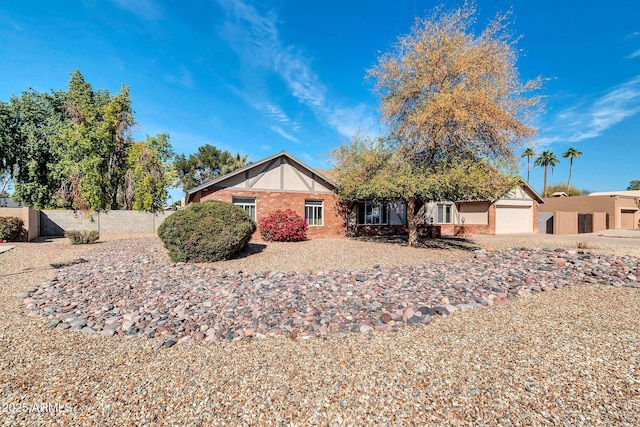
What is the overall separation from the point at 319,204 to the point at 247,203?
4.07m

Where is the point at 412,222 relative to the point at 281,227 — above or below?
above

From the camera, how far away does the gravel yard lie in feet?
8.12

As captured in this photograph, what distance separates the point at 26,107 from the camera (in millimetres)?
20938

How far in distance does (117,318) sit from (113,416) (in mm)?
2668

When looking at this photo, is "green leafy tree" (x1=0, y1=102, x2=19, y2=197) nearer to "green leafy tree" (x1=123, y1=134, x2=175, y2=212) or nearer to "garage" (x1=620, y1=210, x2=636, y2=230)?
"green leafy tree" (x1=123, y1=134, x2=175, y2=212)

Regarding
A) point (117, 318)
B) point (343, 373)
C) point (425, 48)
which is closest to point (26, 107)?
point (117, 318)

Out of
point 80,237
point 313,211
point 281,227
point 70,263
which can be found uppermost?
point 313,211

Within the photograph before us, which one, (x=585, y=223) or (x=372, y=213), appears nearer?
(x=372, y=213)

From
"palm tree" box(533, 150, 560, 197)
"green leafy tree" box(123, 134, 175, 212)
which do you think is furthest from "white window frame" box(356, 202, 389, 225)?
"palm tree" box(533, 150, 560, 197)

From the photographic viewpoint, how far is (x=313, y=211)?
53.3 ft

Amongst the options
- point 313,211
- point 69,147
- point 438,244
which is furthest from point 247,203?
point 69,147

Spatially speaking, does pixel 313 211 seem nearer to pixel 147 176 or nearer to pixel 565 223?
pixel 147 176

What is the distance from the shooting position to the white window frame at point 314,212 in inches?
632

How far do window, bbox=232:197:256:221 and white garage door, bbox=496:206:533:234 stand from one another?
18.0m
